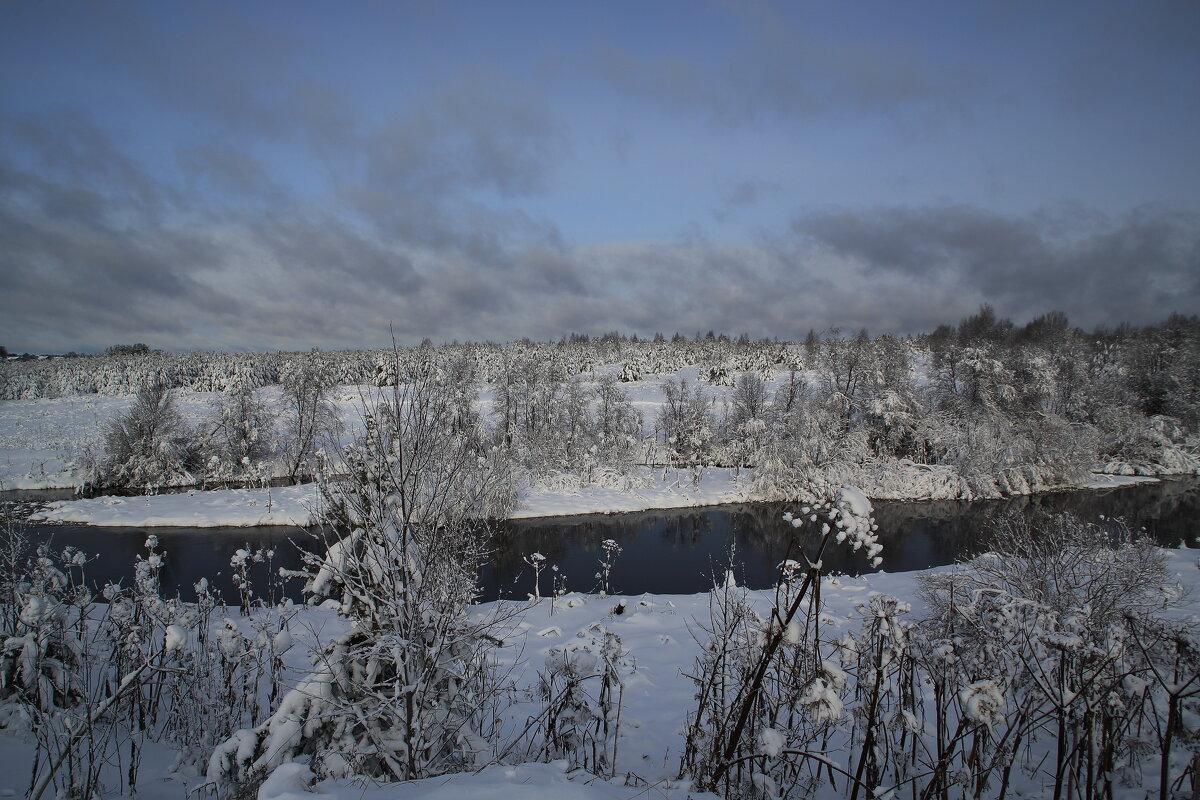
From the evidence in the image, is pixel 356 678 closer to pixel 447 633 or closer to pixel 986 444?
pixel 447 633

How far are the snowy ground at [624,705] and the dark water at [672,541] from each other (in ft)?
10.9

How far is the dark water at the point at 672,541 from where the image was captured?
15.9m

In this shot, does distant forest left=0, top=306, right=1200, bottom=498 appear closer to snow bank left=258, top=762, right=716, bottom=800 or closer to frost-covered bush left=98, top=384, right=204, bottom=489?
frost-covered bush left=98, top=384, right=204, bottom=489

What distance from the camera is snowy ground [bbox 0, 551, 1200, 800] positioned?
2354 mm

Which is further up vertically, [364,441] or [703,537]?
[364,441]

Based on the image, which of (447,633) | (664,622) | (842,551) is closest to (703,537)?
(842,551)

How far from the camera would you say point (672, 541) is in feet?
66.2

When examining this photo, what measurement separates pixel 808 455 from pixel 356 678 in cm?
2691

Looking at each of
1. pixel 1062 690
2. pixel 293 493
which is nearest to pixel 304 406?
pixel 293 493

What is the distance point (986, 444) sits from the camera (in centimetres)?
2652

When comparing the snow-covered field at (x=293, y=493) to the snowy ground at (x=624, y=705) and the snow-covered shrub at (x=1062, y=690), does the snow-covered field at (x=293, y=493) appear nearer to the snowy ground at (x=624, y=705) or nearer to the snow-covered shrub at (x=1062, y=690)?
the snowy ground at (x=624, y=705)

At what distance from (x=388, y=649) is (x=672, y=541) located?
17697mm

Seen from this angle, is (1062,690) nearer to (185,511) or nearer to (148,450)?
(185,511)

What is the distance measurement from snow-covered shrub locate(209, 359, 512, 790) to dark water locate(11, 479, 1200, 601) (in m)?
10.1
